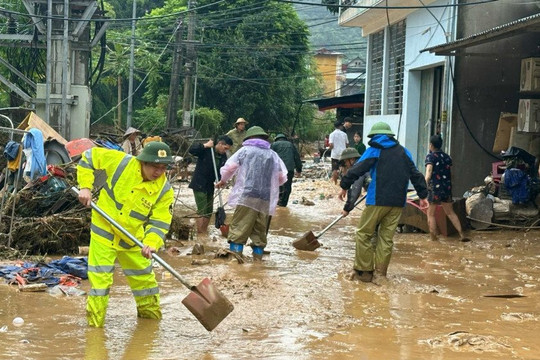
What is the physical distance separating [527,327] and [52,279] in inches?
177

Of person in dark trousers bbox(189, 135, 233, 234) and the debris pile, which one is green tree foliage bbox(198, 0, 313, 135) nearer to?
person in dark trousers bbox(189, 135, 233, 234)

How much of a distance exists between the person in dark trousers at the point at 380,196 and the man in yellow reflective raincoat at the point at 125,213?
2.71 metres

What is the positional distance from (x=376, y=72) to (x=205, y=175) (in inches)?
466

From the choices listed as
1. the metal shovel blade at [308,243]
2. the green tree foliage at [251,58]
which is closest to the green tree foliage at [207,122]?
the green tree foliage at [251,58]

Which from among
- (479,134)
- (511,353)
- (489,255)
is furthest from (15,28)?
(511,353)

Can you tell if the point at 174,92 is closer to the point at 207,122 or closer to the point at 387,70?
the point at 207,122

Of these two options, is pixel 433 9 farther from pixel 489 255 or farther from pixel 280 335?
pixel 280 335

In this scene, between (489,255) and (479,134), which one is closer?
(489,255)

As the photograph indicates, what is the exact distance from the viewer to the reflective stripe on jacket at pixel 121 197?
6445 millimetres

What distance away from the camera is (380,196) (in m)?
8.61

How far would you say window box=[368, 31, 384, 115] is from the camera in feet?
74.0

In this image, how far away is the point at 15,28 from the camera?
2470cm

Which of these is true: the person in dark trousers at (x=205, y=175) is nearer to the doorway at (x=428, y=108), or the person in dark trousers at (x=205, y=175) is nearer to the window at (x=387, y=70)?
the doorway at (x=428, y=108)

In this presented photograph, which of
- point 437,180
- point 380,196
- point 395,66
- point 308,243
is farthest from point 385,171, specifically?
point 395,66
